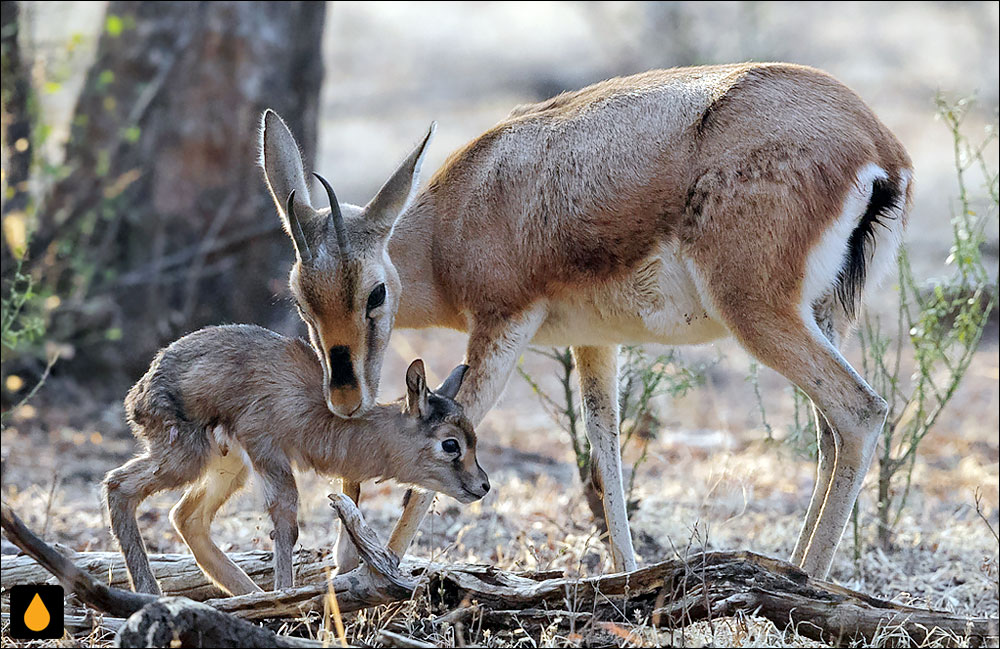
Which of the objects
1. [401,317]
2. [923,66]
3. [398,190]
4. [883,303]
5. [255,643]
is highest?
[923,66]

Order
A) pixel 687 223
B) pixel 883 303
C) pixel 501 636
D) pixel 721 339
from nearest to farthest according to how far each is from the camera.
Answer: pixel 501 636, pixel 687 223, pixel 721 339, pixel 883 303

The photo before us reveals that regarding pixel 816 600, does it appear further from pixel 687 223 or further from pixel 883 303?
pixel 883 303

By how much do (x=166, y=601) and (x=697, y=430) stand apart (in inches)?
369

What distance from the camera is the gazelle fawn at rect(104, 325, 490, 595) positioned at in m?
5.60

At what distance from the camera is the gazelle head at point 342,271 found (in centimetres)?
578

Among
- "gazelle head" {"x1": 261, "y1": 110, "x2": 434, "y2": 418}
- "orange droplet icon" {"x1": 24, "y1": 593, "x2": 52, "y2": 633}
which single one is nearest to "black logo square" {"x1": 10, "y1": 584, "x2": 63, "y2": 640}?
"orange droplet icon" {"x1": 24, "y1": 593, "x2": 52, "y2": 633}

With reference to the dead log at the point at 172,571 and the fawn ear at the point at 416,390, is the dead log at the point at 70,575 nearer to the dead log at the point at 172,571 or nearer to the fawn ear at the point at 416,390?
the dead log at the point at 172,571

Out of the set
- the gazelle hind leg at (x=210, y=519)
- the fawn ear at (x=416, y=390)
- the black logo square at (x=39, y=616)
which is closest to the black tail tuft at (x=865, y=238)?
the fawn ear at (x=416, y=390)

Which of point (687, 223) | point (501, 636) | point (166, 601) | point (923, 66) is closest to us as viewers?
point (166, 601)

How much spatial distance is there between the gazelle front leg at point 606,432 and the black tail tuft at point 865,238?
5.01 feet

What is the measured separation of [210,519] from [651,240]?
271 centimetres

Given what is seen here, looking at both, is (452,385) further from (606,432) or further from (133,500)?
(133,500)

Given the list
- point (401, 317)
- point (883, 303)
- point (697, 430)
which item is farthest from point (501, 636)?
point (883, 303)

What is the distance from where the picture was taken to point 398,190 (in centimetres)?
621
